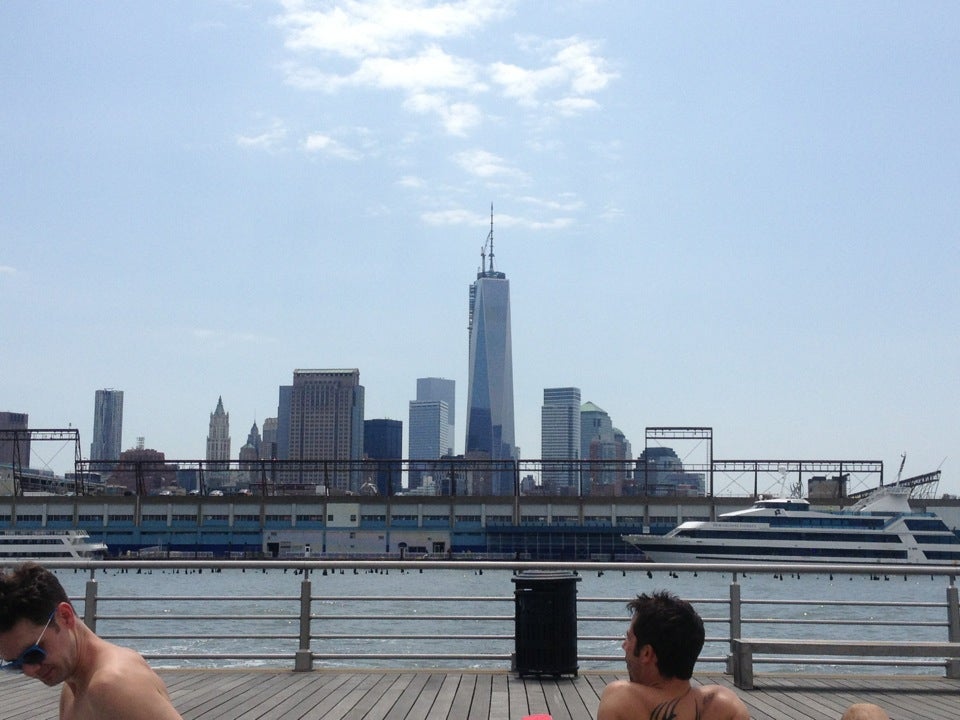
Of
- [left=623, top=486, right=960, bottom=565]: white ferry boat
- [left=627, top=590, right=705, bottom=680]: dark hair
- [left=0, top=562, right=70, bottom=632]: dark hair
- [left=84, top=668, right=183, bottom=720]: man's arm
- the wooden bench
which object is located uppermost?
[left=0, top=562, right=70, bottom=632]: dark hair

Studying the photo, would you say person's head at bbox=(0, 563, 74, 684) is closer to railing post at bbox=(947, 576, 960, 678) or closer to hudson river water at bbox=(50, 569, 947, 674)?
hudson river water at bbox=(50, 569, 947, 674)

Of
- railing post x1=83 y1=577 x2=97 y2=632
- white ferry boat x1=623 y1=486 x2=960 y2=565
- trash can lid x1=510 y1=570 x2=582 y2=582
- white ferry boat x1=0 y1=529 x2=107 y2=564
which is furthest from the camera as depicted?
white ferry boat x1=0 y1=529 x2=107 y2=564

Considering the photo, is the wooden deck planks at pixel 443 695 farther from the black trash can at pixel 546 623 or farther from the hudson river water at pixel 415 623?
the hudson river water at pixel 415 623

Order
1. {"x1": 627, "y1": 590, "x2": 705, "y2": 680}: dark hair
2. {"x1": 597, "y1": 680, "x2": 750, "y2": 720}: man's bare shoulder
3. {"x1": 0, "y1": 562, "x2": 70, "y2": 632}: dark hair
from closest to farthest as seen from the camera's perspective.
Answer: {"x1": 0, "y1": 562, "x2": 70, "y2": 632}: dark hair → {"x1": 627, "y1": 590, "x2": 705, "y2": 680}: dark hair → {"x1": 597, "y1": 680, "x2": 750, "y2": 720}: man's bare shoulder

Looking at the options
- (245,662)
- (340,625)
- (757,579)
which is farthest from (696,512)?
(245,662)

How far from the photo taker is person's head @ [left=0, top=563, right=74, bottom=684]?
2598 millimetres

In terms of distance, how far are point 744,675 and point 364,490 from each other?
428ft

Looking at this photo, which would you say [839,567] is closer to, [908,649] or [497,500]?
[908,649]

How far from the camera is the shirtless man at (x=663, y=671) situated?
10.7 feet

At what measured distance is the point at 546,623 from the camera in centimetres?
893

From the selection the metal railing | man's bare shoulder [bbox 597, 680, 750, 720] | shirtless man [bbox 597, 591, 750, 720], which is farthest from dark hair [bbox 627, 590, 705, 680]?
the metal railing

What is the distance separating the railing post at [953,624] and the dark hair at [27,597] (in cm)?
873

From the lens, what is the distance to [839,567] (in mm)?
9992

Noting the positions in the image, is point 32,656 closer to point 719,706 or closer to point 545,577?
point 719,706
